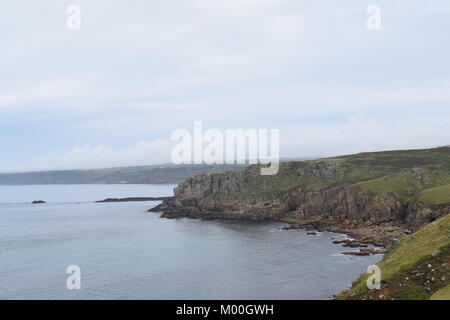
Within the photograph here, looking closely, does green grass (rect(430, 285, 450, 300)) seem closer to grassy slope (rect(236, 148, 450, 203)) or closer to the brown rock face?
the brown rock face

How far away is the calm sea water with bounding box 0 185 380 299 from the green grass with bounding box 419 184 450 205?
33.2 meters

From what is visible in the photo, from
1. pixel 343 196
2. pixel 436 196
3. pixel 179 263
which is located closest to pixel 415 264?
pixel 179 263

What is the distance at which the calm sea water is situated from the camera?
7262cm

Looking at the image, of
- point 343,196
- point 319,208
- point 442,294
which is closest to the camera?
point 442,294

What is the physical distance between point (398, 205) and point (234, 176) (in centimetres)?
8271

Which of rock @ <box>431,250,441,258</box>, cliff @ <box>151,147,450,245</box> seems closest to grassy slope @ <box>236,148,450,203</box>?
cliff @ <box>151,147,450,245</box>

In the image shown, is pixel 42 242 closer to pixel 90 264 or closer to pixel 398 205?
pixel 90 264

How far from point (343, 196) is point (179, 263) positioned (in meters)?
80.3

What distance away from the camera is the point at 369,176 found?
172 metres

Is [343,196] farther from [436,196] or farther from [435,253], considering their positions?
[435,253]

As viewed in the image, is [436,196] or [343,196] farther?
[343,196]

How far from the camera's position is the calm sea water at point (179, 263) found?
72625 mm
